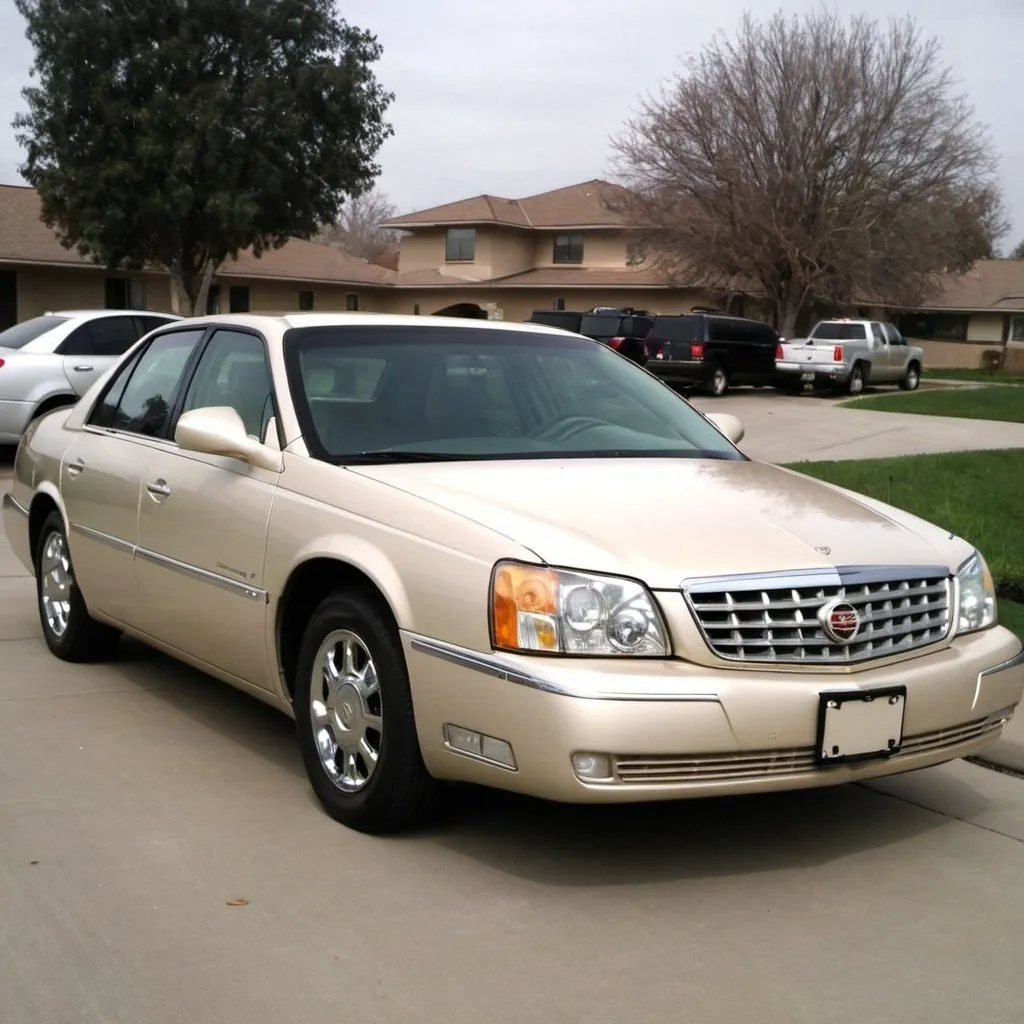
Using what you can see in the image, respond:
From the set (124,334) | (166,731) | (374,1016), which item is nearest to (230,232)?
(124,334)

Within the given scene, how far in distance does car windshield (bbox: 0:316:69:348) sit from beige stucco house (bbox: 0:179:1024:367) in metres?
26.6

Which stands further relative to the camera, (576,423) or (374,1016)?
(576,423)

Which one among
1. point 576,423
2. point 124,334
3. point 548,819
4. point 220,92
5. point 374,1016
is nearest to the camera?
point 374,1016

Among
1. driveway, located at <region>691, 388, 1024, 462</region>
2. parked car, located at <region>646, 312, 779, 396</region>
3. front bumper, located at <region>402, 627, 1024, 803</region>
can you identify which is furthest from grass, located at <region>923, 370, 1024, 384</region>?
front bumper, located at <region>402, 627, 1024, 803</region>

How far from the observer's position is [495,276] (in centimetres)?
4994

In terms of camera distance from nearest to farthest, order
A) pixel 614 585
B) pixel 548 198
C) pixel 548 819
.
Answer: pixel 614 585 < pixel 548 819 < pixel 548 198

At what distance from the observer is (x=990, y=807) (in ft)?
16.5

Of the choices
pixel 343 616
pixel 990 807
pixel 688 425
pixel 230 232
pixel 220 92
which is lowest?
pixel 990 807

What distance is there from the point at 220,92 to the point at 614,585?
1237 inches

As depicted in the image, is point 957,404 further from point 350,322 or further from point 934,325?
point 934,325

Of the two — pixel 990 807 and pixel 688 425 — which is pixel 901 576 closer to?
pixel 990 807

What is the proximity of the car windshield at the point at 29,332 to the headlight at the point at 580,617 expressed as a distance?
11759 millimetres

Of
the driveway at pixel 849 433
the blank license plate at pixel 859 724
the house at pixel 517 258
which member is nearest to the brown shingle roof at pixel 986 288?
the house at pixel 517 258

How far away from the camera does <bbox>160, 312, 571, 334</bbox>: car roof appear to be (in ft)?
17.9
